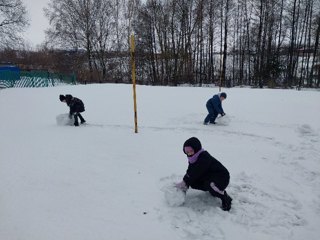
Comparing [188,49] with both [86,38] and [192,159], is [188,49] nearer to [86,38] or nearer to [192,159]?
[86,38]

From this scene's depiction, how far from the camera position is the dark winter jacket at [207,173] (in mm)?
3654

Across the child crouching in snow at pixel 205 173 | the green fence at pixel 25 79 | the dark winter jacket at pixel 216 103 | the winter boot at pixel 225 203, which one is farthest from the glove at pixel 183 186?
the green fence at pixel 25 79

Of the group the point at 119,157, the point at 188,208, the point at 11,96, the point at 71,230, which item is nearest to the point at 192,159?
the point at 188,208

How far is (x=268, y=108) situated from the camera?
1099 centimetres

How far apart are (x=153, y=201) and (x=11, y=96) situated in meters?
13.8

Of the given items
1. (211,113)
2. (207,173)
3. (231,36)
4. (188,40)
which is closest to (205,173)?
(207,173)

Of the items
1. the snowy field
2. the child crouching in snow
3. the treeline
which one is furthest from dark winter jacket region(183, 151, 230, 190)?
the treeline

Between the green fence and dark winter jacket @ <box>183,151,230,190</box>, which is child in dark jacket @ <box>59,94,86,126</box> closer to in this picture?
dark winter jacket @ <box>183,151,230,190</box>

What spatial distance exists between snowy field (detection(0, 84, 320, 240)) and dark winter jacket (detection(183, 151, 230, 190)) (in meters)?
0.32

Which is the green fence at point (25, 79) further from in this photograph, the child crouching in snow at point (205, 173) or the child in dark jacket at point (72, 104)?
the child crouching in snow at point (205, 173)

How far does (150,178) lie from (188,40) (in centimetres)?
2753

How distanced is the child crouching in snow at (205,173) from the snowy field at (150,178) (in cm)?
20

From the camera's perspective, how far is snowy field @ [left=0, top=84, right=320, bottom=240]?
10.7 ft

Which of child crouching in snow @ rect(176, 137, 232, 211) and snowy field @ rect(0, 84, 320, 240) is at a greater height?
child crouching in snow @ rect(176, 137, 232, 211)
